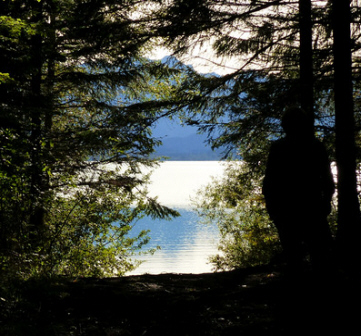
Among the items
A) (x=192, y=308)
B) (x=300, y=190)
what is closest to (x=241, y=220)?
(x=192, y=308)

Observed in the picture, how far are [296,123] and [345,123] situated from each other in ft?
7.88

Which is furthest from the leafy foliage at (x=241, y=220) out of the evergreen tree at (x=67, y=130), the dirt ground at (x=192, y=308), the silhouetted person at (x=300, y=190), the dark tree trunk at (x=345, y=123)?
the silhouetted person at (x=300, y=190)

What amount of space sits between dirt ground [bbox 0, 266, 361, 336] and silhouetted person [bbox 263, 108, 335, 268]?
0.30 metres

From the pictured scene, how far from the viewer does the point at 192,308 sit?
143 inches

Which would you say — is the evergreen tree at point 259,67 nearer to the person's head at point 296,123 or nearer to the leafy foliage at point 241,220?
the person's head at point 296,123

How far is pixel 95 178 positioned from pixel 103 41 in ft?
14.9

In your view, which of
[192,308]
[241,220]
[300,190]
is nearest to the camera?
[300,190]

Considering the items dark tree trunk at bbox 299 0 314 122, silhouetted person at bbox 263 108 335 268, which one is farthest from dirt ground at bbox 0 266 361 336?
dark tree trunk at bbox 299 0 314 122

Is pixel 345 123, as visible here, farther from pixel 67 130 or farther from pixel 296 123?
pixel 67 130

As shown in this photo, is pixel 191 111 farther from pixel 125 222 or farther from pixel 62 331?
pixel 125 222

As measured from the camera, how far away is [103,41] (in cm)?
686

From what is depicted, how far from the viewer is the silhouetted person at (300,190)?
342cm

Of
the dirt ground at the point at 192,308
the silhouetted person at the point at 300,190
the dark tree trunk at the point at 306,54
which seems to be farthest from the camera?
the dark tree trunk at the point at 306,54

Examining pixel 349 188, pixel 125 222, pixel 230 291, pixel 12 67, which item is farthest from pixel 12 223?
pixel 125 222
